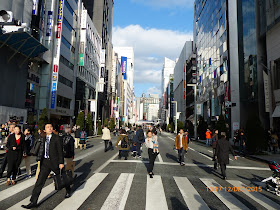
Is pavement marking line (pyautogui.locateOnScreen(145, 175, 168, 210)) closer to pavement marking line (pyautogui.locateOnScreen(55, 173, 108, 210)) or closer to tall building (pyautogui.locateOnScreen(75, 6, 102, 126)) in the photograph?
pavement marking line (pyautogui.locateOnScreen(55, 173, 108, 210))

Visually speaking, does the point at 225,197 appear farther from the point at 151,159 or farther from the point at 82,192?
the point at 82,192

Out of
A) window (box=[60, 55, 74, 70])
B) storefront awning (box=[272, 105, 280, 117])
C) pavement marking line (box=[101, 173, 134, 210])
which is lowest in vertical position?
pavement marking line (box=[101, 173, 134, 210])

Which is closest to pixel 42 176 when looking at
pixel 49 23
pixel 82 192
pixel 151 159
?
pixel 82 192

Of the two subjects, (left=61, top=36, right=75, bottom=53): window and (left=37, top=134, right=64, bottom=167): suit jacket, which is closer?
(left=37, top=134, right=64, bottom=167): suit jacket

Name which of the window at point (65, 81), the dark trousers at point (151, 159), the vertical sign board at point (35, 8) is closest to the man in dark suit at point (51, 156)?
the dark trousers at point (151, 159)

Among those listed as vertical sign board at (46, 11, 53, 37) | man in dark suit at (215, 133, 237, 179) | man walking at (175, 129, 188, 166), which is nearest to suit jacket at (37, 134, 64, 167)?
man in dark suit at (215, 133, 237, 179)

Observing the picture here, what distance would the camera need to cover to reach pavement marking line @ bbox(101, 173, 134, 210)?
472cm

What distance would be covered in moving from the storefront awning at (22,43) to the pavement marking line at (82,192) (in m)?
16.6

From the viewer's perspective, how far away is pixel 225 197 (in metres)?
5.64

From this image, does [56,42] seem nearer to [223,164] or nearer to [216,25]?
[216,25]

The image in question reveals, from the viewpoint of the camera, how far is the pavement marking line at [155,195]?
477 cm

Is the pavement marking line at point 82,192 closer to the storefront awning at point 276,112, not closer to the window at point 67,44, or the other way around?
the storefront awning at point 276,112

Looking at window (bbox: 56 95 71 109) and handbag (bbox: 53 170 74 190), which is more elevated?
window (bbox: 56 95 71 109)

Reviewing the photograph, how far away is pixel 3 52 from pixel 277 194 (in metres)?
23.8
